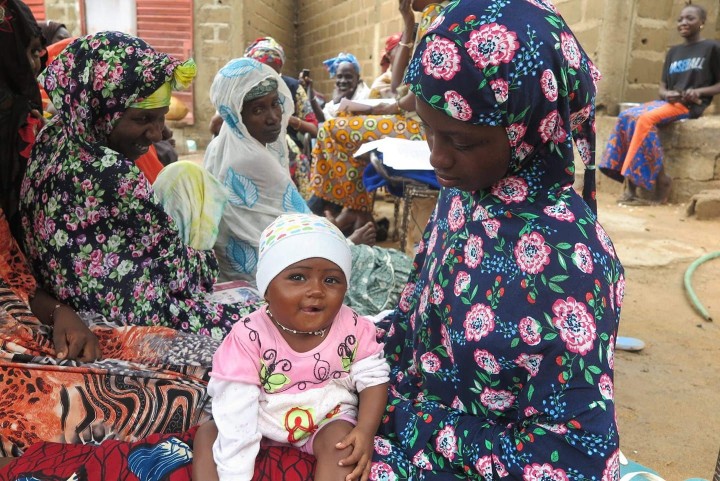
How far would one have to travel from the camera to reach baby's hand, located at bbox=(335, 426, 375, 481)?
1.29 meters

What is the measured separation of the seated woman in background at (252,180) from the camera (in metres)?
3.13

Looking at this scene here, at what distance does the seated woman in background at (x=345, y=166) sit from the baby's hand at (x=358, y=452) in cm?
335

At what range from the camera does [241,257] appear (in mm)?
3143

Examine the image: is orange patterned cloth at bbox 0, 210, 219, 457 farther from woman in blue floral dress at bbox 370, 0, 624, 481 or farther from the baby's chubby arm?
woman in blue floral dress at bbox 370, 0, 624, 481

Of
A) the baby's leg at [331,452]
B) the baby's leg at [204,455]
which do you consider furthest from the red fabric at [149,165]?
the baby's leg at [331,452]

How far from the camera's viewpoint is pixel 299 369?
141cm

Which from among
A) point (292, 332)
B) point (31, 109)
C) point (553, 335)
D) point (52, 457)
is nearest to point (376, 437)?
point (292, 332)

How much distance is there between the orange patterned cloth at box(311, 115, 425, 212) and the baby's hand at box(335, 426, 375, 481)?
3.35m

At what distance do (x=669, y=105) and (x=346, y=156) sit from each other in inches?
157

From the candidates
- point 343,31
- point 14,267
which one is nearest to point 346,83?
point 343,31

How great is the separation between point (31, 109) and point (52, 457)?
54.0 inches

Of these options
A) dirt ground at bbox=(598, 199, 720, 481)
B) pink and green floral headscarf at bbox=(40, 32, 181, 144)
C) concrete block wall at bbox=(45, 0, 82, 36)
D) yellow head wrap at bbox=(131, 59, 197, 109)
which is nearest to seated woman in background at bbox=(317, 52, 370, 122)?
dirt ground at bbox=(598, 199, 720, 481)

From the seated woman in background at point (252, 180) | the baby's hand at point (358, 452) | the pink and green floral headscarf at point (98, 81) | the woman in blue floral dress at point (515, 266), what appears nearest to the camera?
the woman in blue floral dress at point (515, 266)

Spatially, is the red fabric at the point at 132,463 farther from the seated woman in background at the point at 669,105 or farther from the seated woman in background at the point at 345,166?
the seated woman in background at the point at 669,105
